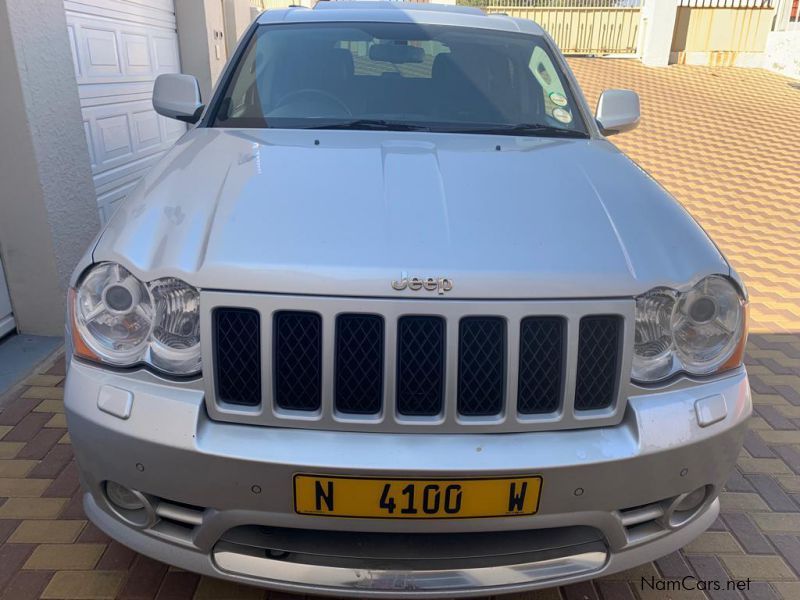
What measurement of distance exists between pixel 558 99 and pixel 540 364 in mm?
1740

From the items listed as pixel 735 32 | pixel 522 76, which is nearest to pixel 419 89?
pixel 522 76

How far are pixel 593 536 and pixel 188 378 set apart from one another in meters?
1.13

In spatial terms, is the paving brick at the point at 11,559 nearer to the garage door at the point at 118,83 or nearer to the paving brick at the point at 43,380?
the paving brick at the point at 43,380

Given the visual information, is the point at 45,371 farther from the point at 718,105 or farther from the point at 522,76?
the point at 718,105

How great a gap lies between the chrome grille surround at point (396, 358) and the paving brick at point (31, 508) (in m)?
1.20

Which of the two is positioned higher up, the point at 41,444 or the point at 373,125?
the point at 373,125

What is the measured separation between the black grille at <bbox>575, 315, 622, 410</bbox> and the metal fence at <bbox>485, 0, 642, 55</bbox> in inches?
717

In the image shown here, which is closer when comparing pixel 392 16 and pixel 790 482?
pixel 790 482

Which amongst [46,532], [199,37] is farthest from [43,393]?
[199,37]

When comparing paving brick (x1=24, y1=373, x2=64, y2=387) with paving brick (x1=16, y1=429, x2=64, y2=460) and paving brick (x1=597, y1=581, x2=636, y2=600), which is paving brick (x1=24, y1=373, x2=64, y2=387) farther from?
paving brick (x1=597, y1=581, x2=636, y2=600)

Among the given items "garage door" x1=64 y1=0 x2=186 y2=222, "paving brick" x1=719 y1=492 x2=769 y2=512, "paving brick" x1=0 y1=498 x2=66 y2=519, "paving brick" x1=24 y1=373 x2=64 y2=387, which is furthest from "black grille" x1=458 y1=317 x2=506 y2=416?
"garage door" x1=64 y1=0 x2=186 y2=222

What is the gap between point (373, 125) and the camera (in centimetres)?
265

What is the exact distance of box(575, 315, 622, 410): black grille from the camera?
1.66 metres

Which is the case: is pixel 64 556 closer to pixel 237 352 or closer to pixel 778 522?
pixel 237 352
